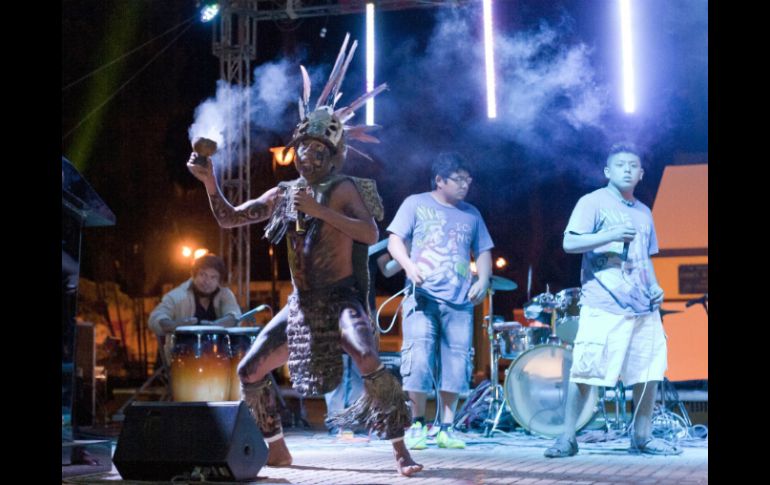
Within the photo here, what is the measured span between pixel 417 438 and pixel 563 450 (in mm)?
1118

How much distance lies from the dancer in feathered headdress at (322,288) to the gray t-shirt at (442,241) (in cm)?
187

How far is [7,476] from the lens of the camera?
9.59 ft

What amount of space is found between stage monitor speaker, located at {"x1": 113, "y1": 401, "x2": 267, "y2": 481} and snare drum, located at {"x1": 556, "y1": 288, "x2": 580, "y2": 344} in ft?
12.1

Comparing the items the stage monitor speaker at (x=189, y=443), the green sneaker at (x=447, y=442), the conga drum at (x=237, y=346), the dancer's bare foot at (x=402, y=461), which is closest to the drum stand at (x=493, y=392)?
the green sneaker at (x=447, y=442)

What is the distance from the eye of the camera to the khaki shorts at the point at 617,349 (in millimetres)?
6012

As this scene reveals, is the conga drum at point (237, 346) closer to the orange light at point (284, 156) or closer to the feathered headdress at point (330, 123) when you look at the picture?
the orange light at point (284, 156)

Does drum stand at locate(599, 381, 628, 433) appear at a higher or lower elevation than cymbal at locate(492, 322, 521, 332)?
lower

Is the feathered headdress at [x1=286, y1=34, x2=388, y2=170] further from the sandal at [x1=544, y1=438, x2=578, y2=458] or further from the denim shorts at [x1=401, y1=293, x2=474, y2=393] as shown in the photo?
the sandal at [x1=544, y1=438, x2=578, y2=458]

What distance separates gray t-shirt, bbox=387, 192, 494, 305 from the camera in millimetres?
7105

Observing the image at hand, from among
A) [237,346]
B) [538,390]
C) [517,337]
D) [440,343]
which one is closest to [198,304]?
[237,346]

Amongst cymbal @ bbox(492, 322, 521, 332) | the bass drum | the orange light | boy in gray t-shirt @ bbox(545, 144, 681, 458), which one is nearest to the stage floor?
the bass drum
